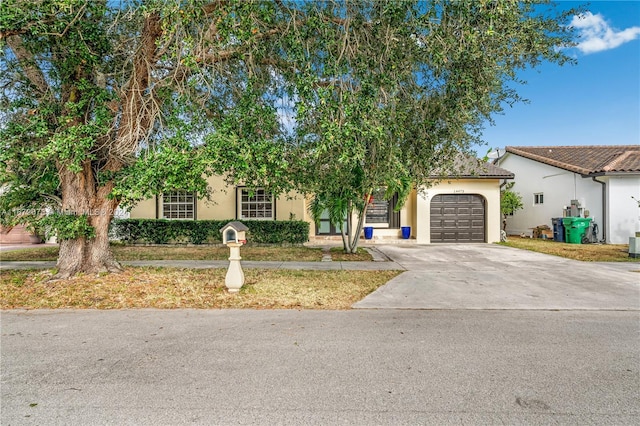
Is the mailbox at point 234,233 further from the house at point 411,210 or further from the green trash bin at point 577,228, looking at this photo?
the green trash bin at point 577,228

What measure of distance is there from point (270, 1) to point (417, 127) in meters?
3.56

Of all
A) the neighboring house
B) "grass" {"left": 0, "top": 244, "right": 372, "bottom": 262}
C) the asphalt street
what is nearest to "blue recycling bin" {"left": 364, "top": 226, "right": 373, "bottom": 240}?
"grass" {"left": 0, "top": 244, "right": 372, "bottom": 262}

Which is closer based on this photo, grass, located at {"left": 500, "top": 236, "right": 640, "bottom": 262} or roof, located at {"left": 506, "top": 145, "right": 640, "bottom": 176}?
grass, located at {"left": 500, "top": 236, "right": 640, "bottom": 262}

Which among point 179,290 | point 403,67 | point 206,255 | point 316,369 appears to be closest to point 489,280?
point 403,67

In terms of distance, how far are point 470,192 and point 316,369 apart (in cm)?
1434

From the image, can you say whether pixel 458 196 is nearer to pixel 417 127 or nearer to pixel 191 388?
pixel 417 127

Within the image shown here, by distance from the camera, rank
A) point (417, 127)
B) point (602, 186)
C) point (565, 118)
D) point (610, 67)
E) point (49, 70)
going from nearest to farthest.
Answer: point (49, 70) < point (417, 127) < point (610, 67) < point (602, 186) < point (565, 118)

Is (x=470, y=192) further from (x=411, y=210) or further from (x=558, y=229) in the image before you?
(x=558, y=229)

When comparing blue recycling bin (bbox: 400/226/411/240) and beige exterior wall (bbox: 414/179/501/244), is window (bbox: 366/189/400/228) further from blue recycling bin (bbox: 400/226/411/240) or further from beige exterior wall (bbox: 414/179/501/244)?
beige exterior wall (bbox: 414/179/501/244)

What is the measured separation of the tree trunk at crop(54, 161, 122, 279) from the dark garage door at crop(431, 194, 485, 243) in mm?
12909

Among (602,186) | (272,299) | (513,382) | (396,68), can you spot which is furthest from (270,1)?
(602,186)

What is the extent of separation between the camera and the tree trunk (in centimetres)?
687

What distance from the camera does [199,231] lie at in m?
14.0

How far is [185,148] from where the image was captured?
596 cm
